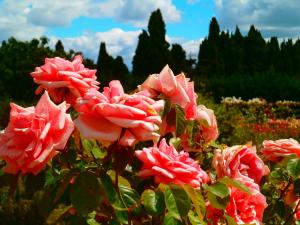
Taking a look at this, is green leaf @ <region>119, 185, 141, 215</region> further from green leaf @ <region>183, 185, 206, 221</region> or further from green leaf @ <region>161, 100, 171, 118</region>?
green leaf @ <region>161, 100, 171, 118</region>

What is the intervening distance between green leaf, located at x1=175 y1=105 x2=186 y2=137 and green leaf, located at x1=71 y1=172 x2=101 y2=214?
1.22 ft

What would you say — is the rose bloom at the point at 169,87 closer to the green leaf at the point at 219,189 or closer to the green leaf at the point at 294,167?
the green leaf at the point at 219,189

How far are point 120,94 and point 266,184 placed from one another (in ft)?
3.42

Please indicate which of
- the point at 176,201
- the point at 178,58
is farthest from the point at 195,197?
the point at 178,58

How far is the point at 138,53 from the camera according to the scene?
85.3 ft

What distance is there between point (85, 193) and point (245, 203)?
557mm

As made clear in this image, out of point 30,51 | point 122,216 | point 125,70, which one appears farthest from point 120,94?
point 125,70

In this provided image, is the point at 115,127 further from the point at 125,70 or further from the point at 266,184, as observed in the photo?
the point at 125,70

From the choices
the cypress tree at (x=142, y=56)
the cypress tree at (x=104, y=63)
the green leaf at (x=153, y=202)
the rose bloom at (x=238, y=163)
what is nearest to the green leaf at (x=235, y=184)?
the rose bloom at (x=238, y=163)

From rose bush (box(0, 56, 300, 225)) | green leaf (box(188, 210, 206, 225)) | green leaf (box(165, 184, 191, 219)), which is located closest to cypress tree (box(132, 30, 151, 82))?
rose bush (box(0, 56, 300, 225))

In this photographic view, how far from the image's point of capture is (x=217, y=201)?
5.51 ft

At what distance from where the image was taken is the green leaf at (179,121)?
1.74 meters

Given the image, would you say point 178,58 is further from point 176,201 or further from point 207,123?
point 176,201

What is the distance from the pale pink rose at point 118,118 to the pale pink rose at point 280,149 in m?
0.86
